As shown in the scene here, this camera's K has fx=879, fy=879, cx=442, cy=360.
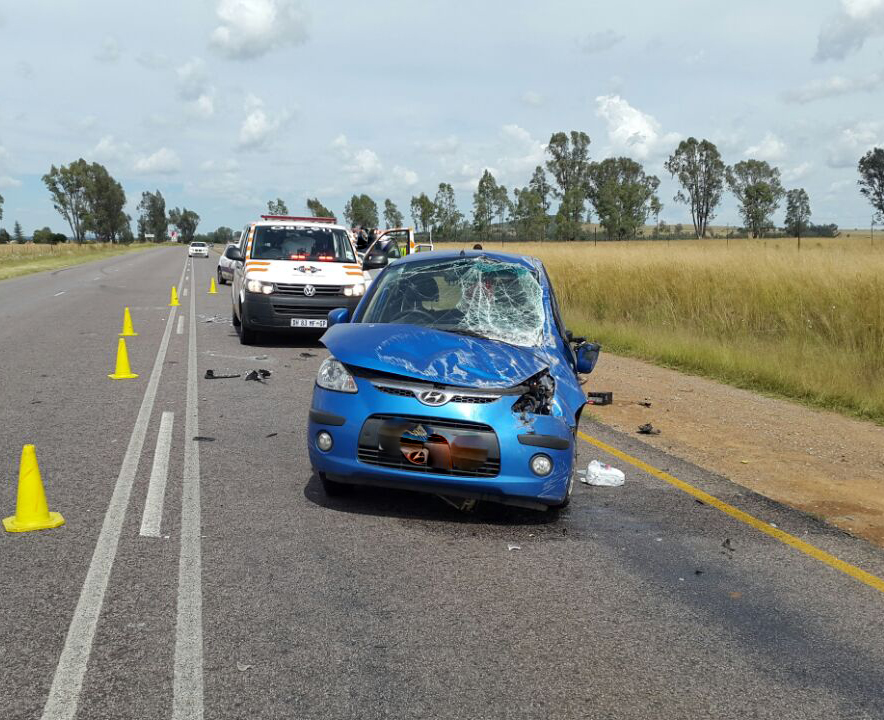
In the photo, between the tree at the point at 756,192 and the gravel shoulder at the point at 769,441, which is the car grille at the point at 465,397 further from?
the tree at the point at 756,192

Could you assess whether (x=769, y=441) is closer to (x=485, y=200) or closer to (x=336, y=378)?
(x=336, y=378)

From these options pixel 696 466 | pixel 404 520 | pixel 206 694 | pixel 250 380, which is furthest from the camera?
pixel 250 380

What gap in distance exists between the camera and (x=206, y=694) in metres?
3.20

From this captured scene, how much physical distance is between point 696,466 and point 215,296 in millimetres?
20740

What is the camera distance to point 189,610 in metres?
3.92

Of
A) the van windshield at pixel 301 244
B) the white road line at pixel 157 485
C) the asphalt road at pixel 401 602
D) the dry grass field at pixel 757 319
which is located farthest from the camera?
the van windshield at pixel 301 244

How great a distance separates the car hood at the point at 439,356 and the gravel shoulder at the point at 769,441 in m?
2.33

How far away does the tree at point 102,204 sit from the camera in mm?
147375

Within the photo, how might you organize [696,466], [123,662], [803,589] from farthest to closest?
1. [696,466]
2. [803,589]
3. [123,662]

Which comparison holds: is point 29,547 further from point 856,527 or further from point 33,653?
point 856,527

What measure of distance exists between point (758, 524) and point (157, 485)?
3.94 metres

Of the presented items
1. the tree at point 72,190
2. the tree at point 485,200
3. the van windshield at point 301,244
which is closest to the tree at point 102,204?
the tree at point 72,190

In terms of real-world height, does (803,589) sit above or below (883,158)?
below

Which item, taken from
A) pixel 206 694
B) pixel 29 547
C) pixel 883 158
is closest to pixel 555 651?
pixel 206 694
